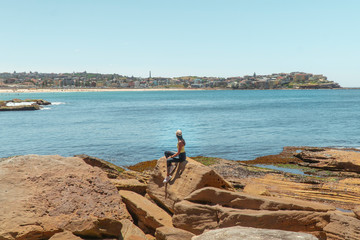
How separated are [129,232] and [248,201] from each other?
3726 mm

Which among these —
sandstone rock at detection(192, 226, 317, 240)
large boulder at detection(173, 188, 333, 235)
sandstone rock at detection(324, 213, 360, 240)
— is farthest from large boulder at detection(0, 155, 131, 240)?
sandstone rock at detection(324, 213, 360, 240)

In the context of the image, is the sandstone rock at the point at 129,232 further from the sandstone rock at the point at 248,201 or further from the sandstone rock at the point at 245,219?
the sandstone rock at the point at 248,201

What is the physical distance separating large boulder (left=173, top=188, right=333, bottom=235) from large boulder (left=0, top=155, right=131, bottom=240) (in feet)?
7.23

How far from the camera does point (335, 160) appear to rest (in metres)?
23.3

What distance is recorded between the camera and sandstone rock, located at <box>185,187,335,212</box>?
952 cm

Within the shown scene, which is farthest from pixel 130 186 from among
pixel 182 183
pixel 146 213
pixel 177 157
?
pixel 182 183

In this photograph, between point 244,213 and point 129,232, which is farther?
point 129,232

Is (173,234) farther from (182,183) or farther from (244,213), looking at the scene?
(182,183)

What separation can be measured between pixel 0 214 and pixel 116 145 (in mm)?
27192

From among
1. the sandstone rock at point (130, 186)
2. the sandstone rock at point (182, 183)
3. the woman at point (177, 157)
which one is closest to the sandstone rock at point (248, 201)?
the sandstone rock at point (182, 183)

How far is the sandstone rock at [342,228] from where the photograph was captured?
8992mm

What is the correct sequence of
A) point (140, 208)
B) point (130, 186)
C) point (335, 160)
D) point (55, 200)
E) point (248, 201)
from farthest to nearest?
point (335, 160) < point (130, 186) < point (140, 208) < point (55, 200) < point (248, 201)

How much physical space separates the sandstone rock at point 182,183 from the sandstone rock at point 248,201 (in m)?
0.62

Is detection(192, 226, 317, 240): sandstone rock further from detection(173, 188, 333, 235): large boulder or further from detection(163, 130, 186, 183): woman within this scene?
detection(163, 130, 186, 183): woman
